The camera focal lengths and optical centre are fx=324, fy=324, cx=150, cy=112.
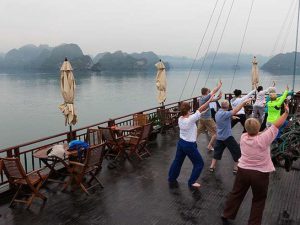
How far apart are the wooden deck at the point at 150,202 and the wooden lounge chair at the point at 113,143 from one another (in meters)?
1.04

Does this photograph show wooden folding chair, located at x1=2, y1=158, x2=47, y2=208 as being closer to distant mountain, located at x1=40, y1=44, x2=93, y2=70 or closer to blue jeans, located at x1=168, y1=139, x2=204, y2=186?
blue jeans, located at x1=168, y1=139, x2=204, y2=186

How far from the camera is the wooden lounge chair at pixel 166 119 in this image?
12328 millimetres

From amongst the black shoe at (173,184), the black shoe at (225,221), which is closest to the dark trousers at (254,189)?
the black shoe at (225,221)

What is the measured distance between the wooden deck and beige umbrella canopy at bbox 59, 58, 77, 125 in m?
2.10

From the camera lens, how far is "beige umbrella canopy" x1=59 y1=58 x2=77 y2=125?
27.8 feet

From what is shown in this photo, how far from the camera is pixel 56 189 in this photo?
6750 millimetres

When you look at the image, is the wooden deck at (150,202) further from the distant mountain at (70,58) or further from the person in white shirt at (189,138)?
the distant mountain at (70,58)

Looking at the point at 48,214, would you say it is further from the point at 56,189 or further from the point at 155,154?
the point at 155,154

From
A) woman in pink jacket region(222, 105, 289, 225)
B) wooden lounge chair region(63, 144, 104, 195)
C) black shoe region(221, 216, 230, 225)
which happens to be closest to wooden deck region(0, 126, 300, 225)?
black shoe region(221, 216, 230, 225)

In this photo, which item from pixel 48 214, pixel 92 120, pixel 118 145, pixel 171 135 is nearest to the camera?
pixel 48 214

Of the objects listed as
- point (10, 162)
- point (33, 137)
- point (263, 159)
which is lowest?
point (33, 137)

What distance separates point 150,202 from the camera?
597 centimetres

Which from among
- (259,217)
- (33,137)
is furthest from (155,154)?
(33,137)

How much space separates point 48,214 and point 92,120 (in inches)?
1786
